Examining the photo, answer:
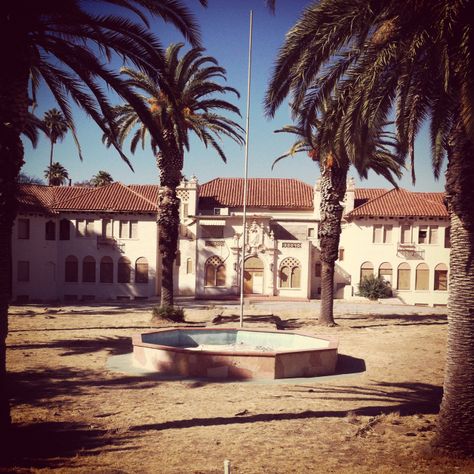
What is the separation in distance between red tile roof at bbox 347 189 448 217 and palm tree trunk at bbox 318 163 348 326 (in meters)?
16.8

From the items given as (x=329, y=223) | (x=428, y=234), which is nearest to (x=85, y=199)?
(x=329, y=223)

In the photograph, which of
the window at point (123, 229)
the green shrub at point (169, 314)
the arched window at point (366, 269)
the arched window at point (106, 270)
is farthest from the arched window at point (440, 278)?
the arched window at point (106, 270)

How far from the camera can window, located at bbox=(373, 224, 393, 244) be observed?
38000 millimetres

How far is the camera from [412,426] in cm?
832

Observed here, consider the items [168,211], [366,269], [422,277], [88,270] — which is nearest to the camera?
[168,211]

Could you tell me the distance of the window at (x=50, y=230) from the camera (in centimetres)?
3647

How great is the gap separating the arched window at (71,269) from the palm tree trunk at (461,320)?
34.4 m

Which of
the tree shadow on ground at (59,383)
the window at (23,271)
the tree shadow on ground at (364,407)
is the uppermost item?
the window at (23,271)

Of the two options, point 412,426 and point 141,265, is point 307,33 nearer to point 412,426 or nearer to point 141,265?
point 412,426

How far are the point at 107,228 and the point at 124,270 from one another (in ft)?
12.9

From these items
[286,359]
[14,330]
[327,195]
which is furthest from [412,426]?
[14,330]

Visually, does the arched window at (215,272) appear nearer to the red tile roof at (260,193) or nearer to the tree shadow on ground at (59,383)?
the red tile roof at (260,193)

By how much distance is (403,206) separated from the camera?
38219 mm

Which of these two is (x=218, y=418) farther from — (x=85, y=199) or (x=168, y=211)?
(x=85, y=199)
